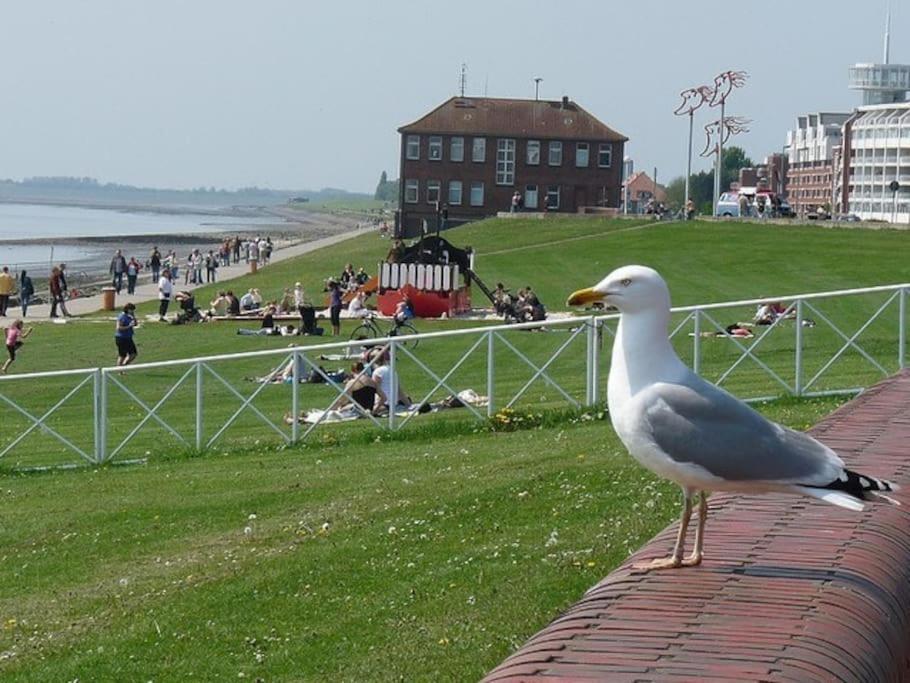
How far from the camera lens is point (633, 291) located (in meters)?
6.33

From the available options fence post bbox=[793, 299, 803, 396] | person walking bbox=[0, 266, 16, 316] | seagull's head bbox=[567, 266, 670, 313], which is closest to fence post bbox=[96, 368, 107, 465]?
fence post bbox=[793, 299, 803, 396]

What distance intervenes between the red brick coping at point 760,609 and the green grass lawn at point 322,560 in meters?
1.53

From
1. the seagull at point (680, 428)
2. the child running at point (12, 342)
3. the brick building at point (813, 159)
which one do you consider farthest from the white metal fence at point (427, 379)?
the brick building at point (813, 159)

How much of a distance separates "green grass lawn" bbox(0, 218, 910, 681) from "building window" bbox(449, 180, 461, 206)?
249 ft

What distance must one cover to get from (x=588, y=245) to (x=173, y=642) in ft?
190

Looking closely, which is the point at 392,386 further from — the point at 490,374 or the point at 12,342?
the point at 12,342

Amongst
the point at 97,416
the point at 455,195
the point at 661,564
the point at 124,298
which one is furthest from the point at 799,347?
the point at 455,195

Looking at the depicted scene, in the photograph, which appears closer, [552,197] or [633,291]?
[633,291]

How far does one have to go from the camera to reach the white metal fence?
18906mm

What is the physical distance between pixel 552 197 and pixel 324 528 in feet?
307

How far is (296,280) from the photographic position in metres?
58.7

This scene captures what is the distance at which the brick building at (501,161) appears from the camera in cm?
10281

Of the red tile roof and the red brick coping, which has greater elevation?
the red tile roof

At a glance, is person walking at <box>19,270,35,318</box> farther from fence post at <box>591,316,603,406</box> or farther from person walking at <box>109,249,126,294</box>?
fence post at <box>591,316,603,406</box>
